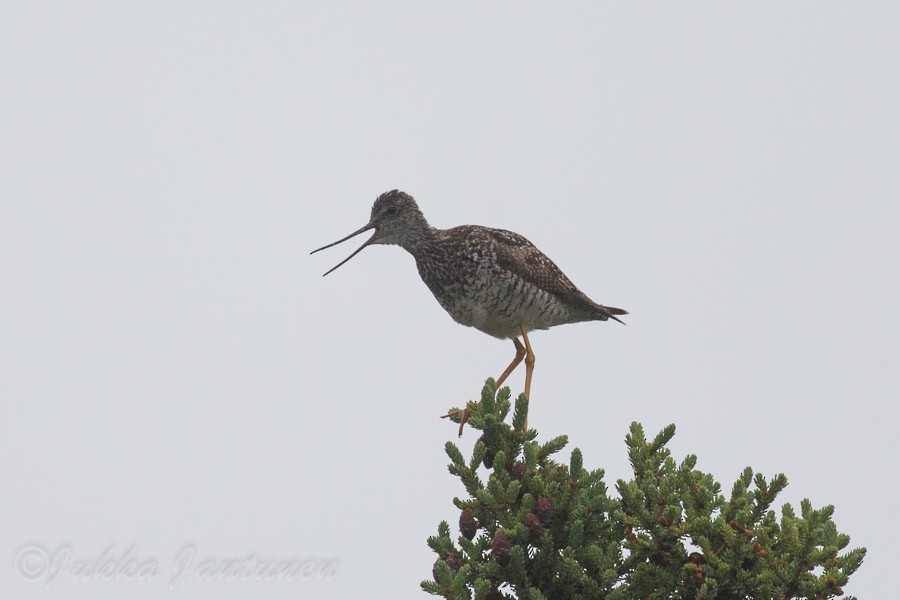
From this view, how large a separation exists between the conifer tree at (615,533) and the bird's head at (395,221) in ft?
13.3

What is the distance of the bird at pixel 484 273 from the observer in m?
9.95

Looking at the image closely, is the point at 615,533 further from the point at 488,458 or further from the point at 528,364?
the point at 528,364

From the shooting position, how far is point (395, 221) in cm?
1034

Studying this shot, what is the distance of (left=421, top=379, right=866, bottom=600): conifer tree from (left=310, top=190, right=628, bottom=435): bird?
11.4 ft

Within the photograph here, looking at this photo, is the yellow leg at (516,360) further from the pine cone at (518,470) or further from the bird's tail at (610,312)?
the pine cone at (518,470)

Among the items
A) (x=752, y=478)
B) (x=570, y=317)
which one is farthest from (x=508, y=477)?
(x=570, y=317)

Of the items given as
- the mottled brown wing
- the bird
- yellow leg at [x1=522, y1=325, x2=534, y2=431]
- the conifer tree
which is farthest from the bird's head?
the conifer tree

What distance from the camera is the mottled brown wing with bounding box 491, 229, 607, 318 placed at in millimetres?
10109

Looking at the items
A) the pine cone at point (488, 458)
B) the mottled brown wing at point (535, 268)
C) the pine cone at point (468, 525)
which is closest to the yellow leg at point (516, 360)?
the mottled brown wing at point (535, 268)

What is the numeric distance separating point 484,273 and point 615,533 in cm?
410

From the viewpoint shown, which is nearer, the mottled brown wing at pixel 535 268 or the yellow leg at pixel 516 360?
the mottled brown wing at pixel 535 268

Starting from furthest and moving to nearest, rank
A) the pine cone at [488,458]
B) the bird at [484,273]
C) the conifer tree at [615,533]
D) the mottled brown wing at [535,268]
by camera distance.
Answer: the mottled brown wing at [535,268] → the bird at [484,273] → the pine cone at [488,458] → the conifer tree at [615,533]

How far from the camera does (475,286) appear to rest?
990 centimetres

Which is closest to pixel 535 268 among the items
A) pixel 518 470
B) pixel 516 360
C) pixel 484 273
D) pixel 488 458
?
pixel 484 273
